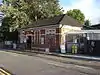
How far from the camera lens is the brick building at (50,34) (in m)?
38.2

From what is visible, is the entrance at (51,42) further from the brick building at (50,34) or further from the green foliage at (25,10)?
the green foliage at (25,10)

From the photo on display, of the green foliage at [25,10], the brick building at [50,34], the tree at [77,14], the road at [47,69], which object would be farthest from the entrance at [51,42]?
the tree at [77,14]

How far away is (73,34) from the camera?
35.3 meters

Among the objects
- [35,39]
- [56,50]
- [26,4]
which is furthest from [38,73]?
[26,4]

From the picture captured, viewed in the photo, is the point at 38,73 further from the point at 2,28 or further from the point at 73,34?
the point at 2,28

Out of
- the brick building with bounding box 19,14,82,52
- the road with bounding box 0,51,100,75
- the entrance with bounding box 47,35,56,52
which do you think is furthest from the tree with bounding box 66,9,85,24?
the road with bounding box 0,51,100,75

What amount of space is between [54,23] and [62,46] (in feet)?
23.2

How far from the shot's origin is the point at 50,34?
39.9 metres

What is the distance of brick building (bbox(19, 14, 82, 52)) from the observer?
1505 inches

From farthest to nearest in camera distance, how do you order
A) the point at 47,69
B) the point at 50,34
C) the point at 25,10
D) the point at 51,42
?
the point at 25,10
the point at 50,34
the point at 51,42
the point at 47,69

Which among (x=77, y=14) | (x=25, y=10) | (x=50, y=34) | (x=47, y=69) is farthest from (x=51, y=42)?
(x=77, y=14)

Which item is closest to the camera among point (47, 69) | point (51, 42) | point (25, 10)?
point (47, 69)

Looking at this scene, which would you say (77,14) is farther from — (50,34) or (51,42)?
(51,42)

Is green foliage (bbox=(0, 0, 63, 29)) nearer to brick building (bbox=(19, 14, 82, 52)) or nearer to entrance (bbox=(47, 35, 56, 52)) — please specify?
brick building (bbox=(19, 14, 82, 52))
